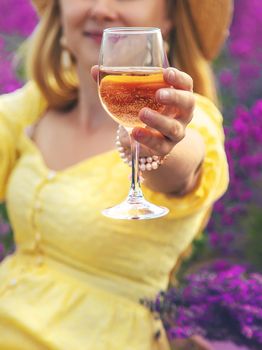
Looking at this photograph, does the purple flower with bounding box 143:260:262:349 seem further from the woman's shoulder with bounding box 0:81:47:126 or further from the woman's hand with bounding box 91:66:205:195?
the woman's shoulder with bounding box 0:81:47:126

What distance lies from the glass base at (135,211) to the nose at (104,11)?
0.74 m

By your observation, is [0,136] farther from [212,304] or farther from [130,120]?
[130,120]

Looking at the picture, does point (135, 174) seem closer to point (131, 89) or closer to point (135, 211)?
point (135, 211)

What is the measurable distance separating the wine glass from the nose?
0.73 m

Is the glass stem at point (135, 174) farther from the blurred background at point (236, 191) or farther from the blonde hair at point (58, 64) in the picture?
the blonde hair at point (58, 64)

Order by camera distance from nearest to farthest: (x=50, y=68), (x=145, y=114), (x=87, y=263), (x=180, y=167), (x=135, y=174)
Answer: (x=145, y=114) → (x=135, y=174) → (x=180, y=167) → (x=87, y=263) → (x=50, y=68)

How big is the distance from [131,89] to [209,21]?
40.7 inches

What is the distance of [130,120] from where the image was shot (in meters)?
1.77

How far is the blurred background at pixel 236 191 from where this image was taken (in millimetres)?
2385

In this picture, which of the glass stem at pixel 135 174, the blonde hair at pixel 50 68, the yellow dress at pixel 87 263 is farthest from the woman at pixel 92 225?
the glass stem at pixel 135 174

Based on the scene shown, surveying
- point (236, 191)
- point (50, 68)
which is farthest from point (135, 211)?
point (236, 191)

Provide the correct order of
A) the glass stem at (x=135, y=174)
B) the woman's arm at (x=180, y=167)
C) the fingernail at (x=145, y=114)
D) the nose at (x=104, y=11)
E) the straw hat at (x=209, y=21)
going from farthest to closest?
the straw hat at (x=209, y=21), the nose at (x=104, y=11), the woman's arm at (x=180, y=167), the glass stem at (x=135, y=174), the fingernail at (x=145, y=114)

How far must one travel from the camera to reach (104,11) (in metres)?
2.49

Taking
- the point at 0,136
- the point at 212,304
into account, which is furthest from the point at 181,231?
the point at 0,136
